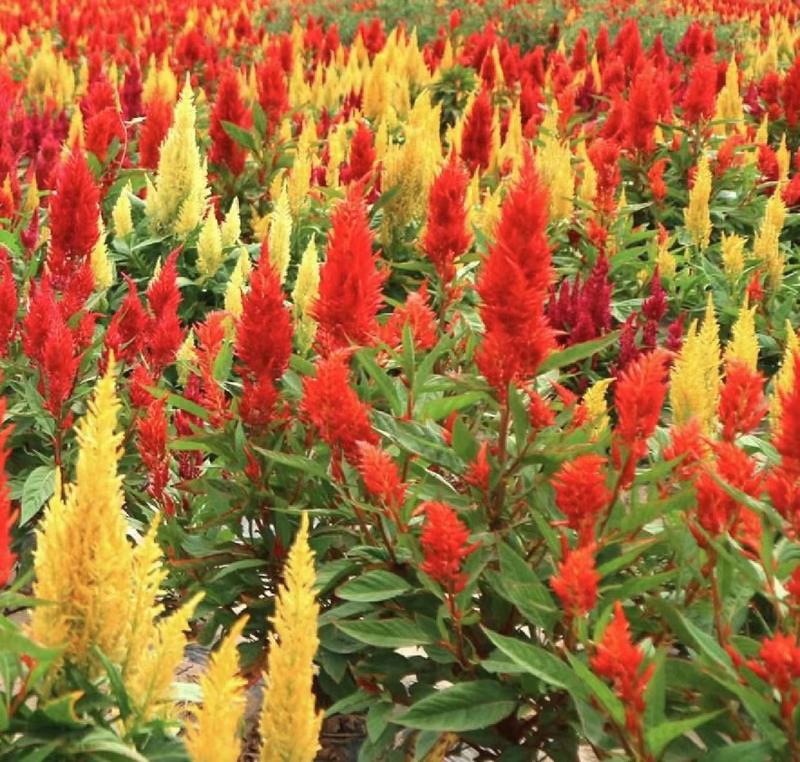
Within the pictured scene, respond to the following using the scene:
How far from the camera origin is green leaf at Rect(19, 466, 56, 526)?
2.88 metres

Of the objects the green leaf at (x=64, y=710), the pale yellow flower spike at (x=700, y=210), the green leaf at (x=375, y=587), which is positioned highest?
the green leaf at (x=64, y=710)

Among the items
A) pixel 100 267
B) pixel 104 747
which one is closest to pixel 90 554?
pixel 104 747

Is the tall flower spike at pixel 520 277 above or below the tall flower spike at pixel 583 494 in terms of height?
above

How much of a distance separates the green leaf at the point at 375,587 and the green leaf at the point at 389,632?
0.14ft

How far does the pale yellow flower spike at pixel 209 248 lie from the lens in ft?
13.1

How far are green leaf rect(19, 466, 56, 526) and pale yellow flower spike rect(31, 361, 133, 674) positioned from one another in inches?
56.1

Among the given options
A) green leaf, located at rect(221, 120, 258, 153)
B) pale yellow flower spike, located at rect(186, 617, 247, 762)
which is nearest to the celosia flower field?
pale yellow flower spike, located at rect(186, 617, 247, 762)

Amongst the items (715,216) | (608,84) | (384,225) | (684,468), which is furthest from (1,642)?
(608,84)

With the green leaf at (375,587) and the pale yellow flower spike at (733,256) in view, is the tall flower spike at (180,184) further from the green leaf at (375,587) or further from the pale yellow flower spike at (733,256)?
the green leaf at (375,587)

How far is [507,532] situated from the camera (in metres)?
2.12

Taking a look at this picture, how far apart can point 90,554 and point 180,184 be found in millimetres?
3161

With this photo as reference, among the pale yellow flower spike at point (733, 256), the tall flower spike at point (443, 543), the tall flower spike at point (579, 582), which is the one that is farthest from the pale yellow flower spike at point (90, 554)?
the pale yellow flower spike at point (733, 256)

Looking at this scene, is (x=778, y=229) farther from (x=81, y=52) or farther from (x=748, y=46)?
(x=81, y=52)

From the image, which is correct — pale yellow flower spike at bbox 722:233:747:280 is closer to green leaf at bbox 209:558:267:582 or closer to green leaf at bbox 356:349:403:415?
green leaf at bbox 356:349:403:415
